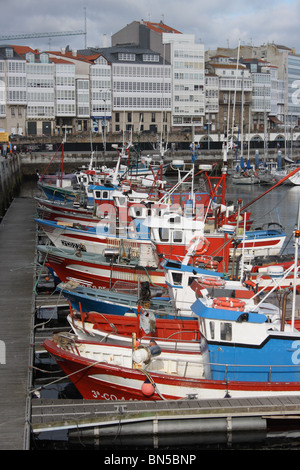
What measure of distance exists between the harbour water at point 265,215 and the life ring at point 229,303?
9.21 ft

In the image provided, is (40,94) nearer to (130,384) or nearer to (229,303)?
(130,384)

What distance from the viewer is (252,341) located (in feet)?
48.9

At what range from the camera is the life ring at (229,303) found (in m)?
15.1

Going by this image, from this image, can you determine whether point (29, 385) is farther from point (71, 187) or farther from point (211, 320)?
point (71, 187)

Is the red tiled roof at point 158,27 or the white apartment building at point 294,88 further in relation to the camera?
the white apartment building at point 294,88

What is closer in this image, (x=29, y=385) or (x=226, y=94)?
(x=29, y=385)

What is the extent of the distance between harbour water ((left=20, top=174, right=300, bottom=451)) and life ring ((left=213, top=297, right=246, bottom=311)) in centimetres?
281

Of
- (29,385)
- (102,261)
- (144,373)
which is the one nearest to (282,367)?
(144,373)

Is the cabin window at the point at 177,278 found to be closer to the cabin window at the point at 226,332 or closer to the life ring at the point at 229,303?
the life ring at the point at 229,303

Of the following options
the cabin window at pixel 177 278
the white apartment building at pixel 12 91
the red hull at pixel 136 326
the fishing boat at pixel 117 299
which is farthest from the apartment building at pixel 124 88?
the red hull at pixel 136 326

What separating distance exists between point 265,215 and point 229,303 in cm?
3092

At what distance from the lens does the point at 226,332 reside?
1494 centimetres

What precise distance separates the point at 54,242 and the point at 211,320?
Result: 52.3 feet

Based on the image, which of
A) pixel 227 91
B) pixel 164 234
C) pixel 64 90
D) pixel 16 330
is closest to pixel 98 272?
pixel 164 234
